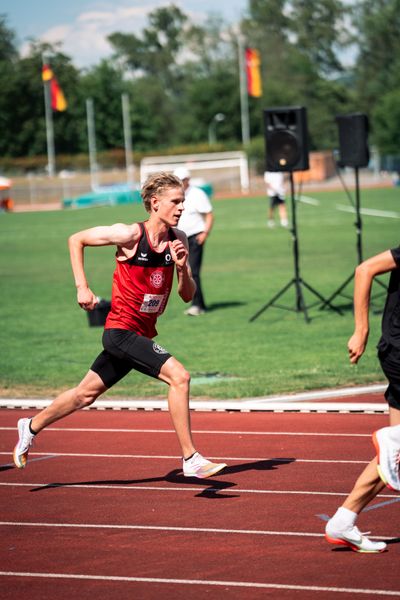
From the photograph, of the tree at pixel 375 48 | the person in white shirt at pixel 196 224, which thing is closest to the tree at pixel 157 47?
the tree at pixel 375 48

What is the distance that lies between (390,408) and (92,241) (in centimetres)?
246

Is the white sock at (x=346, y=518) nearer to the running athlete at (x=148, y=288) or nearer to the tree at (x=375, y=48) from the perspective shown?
the running athlete at (x=148, y=288)

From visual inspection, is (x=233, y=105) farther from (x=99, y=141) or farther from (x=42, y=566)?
(x=42, y=566)

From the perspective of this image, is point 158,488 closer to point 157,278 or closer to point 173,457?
point 173,457

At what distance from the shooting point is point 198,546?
6.29 metres

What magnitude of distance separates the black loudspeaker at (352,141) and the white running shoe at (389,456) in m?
11.7

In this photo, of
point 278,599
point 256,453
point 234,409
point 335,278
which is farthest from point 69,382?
point 335,278

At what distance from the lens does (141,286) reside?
742 centimetres

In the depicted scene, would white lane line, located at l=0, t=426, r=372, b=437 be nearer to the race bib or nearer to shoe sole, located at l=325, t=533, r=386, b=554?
the race bib

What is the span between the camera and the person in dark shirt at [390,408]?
18.4ft

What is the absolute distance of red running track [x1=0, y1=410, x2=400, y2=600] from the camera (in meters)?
5.65

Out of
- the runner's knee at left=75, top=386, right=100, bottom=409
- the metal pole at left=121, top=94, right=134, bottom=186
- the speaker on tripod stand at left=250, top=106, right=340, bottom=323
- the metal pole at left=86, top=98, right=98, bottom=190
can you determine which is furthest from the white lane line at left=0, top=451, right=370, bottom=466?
the metal pole at left=121, top=94, right=134, bottom=186

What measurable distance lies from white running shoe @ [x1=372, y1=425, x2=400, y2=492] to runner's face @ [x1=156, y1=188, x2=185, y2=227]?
2297mm

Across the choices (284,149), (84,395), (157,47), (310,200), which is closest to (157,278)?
(84,395)
